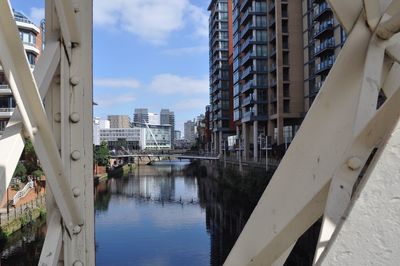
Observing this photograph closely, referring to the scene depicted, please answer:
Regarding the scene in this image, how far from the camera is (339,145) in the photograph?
5.47 feet

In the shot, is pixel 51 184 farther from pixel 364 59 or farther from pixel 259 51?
pixel 259 51

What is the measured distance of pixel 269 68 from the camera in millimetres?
55375

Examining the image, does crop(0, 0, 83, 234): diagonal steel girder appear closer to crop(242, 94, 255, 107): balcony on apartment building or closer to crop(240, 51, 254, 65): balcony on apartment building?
crop(242, 94, 255, 107): balcony on apartment building

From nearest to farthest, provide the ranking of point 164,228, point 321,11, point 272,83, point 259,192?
point 164,228 < point 259,192 < point 321,11 < point 272,83

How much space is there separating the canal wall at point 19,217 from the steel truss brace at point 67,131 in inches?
863

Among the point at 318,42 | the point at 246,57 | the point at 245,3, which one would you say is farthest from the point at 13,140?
the point at 245,3

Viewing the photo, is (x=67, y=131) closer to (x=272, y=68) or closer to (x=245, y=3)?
(x=272, y=68)

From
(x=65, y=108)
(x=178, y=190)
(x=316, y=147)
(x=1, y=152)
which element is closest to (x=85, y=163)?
(x=65, y=108)

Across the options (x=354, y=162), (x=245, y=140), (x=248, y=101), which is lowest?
(x=354, y=162)

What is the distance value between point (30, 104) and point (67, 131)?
0.49 m

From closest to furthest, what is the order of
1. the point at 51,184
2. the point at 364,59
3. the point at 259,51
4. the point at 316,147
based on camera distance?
the point at 364,59
the point at 316,147
the point at 51,184
the point at 259,51

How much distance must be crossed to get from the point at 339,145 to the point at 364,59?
13.3 inches

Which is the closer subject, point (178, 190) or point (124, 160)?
point (178, 190)

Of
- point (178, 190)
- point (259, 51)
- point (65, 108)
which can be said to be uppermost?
point (259, 51)
